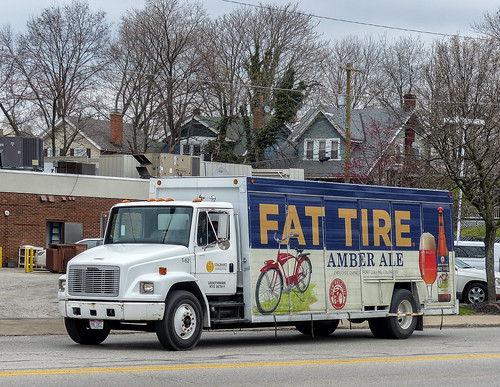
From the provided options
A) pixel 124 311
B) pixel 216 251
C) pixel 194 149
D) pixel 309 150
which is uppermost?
pixel 194 149

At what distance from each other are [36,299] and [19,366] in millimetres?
12173

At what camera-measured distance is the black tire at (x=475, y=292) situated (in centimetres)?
2977

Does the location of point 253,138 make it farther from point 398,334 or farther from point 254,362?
point 254,362

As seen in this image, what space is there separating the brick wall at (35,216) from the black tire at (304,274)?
2403cm

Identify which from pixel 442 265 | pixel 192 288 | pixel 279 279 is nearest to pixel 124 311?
pixel 192 288

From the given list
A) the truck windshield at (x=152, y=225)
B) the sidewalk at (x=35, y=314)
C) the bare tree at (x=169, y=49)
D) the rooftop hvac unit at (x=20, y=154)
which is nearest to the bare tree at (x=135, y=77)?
the bare tree at (x=169, y=49)

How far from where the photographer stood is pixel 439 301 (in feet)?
65.0

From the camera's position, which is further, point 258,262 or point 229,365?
point 258,262

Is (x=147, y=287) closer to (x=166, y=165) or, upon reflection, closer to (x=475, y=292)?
(x=475, y=292)

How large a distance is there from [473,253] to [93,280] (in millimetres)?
22122

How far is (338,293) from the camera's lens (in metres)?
17.7

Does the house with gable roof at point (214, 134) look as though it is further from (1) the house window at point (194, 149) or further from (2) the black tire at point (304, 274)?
(2) the black tire at point (304, 274)

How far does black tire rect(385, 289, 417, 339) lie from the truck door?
4.42 metres

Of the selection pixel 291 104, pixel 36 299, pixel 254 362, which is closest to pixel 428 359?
pixel 254 362
